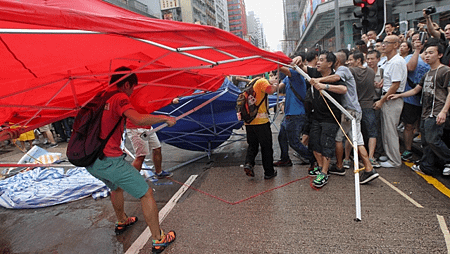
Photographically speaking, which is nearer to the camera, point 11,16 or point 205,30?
point 11,16

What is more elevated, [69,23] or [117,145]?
[69,23]

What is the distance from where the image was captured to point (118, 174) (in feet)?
8.68

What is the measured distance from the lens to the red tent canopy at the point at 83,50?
165 centimetres

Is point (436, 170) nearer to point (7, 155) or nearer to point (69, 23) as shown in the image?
point (69, 23)

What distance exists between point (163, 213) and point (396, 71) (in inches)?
167

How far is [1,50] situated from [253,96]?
298 cm

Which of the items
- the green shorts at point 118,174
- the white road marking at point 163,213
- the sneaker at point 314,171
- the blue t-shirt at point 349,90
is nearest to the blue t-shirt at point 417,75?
the blue t-shirt at point 349,90

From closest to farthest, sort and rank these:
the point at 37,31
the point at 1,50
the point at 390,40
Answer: the point at 37,31, the point at 1,50, the point at 390,40

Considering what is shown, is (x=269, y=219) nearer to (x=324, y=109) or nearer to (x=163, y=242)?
(x=163, y=242)

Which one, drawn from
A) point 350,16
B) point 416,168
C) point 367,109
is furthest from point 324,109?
point 350,16

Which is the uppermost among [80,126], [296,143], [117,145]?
[80,126]

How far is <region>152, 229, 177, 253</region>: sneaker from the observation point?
2.72 m

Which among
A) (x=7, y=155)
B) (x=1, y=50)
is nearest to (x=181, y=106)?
(x=1, y=50)

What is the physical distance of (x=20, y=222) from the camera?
3777mm
